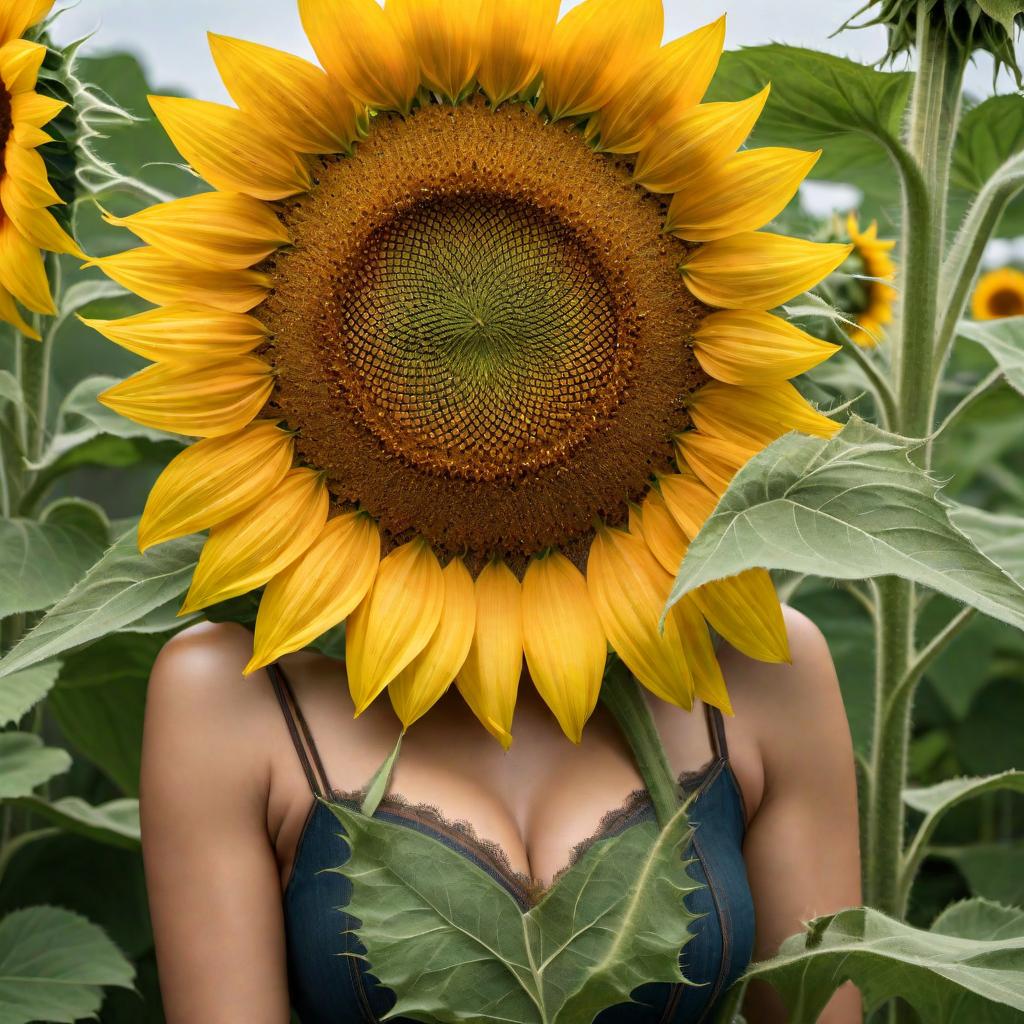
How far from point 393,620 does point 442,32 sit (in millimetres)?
434

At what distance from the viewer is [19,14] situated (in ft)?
3.82

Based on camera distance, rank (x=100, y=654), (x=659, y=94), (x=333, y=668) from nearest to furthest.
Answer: (x=659, y=94)
(x=333, y=668)
(x=100, y=654)

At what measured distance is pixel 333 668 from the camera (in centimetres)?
118

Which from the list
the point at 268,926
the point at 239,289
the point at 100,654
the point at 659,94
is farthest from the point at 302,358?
the point at 100,654

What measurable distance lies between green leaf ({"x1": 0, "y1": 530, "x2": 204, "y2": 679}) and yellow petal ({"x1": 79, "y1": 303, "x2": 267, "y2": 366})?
0.54 feet

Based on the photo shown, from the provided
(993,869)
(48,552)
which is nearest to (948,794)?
(993,869)

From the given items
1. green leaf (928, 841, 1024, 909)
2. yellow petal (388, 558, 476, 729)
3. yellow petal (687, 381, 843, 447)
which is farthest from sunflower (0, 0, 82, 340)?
green leaf (928, 841, 1024, 909)

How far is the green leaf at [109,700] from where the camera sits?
1.49 metres

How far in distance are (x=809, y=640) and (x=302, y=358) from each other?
0.50 metres

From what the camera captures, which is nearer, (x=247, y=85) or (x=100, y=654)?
(x=247, y=85)

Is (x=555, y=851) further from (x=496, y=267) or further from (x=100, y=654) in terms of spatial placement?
(x=100, y=654)

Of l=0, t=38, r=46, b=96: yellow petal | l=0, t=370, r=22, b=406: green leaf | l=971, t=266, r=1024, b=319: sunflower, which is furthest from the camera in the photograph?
l=971, t=266, r=1024, b=319: sunflower

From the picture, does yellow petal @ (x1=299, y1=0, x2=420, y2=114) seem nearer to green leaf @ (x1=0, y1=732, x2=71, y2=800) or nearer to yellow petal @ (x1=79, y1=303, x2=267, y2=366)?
yellow petal @ (x1=79, y1=303, x2=267, y2=366)

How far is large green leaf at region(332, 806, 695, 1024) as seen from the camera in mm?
997
